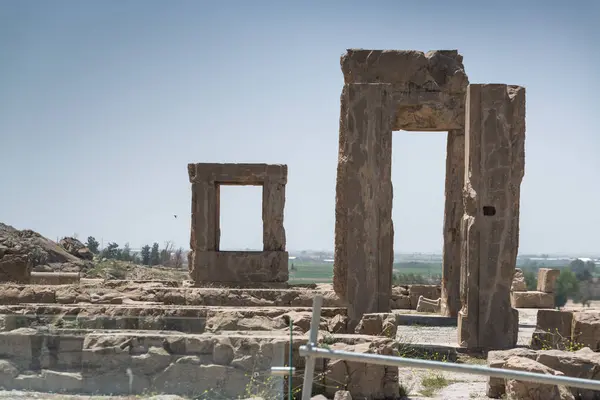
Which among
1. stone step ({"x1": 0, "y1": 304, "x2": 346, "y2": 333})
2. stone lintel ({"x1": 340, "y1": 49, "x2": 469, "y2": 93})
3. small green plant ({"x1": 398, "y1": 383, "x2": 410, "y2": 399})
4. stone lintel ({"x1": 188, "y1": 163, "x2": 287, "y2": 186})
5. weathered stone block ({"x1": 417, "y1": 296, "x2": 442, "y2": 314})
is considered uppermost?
stone lintel ({"x1": 340, "y1": 49, "x2": 469, "y2": 93})

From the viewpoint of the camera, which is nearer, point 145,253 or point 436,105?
point 436,105

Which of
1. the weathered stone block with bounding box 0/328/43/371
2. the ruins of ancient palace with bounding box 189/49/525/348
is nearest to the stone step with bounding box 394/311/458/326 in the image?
the ruins of ancient palace with bounding box 189/49/525/348

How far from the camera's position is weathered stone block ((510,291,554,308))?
1980 cm

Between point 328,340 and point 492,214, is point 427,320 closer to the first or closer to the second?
point 492,214

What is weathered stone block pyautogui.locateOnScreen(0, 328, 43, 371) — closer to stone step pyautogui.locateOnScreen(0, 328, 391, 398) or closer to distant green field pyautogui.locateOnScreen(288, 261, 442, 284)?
stone step pyautogui.locateOnScreen(0, 328, 391, 398)

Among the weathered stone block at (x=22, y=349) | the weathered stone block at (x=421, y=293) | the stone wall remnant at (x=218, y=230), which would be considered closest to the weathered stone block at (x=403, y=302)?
the weathered stone block at (x=421, y=293)

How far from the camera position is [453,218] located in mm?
16469

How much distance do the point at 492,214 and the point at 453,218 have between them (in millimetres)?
5200

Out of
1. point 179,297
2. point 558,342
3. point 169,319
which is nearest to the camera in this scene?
point 169,319

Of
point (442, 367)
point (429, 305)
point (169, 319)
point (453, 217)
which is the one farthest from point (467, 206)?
point (442, 367)

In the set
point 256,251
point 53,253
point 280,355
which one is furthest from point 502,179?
point 53,253

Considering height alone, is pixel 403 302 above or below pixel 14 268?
below

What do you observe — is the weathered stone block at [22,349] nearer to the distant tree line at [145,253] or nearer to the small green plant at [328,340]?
the small green plant at [328,340]

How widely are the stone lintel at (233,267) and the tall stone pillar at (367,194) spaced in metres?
6.07
